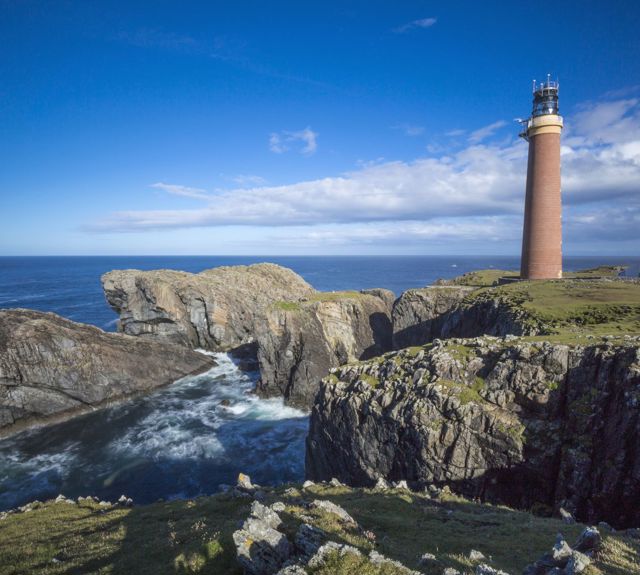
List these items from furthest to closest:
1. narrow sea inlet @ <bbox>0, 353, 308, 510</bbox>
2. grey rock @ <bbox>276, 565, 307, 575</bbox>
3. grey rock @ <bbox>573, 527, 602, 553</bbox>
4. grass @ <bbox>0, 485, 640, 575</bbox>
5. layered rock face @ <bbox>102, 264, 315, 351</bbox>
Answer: layered rock face @ <bbox>102, 264, 315, 351</bbox>
narrow sea inlet @ <bbox>0, 353, 308, 510</bbox>
grey rock @ <bbox>573, 527, 602, 553</bbox>
grass @ <bbox>0, 485, 640, 575</bbox>
grey rock @ <bbox>276, 565, 307, 575</bbox>

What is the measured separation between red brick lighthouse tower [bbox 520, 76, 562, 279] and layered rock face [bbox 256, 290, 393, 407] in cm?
3206

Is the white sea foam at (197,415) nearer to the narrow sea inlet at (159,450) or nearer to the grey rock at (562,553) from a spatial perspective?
the narrow sea inlet at (159,450)

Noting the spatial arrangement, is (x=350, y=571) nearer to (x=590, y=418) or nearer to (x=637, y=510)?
(x=637, y=510)

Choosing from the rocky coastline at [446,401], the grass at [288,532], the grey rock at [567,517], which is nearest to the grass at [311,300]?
the rocky coastline at [446,401]

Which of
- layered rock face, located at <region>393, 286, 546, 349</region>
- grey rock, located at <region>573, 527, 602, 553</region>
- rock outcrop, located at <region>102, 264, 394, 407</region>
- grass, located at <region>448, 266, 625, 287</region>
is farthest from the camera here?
grass, located at <region>448, 266, 625, 287</region>

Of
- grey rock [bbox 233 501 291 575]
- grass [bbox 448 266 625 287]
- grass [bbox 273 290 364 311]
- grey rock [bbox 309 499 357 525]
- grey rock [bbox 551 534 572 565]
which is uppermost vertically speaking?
grass [bbox 448 266 625 287]

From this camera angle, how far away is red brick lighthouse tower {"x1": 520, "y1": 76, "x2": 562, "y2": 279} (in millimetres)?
48844

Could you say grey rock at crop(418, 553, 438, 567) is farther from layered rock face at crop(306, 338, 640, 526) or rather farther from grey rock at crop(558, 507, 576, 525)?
layered rock face at crop(306, 338, 640, 526)

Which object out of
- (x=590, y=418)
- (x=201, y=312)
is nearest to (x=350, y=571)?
(x=590, y=418)

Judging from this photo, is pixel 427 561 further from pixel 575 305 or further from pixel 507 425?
pixel 575 305

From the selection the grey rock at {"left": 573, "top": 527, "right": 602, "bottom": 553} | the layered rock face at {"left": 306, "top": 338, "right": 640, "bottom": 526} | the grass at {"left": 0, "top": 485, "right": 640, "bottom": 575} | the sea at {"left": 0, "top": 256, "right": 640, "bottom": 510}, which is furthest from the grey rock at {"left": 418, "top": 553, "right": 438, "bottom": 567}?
the sea at {"left": 0, "top": 256, "right": 640, "bottom": 510}

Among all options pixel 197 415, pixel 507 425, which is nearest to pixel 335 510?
pixel 507 425

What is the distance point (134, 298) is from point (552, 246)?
253 feet

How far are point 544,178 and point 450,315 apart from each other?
74.5 feet
